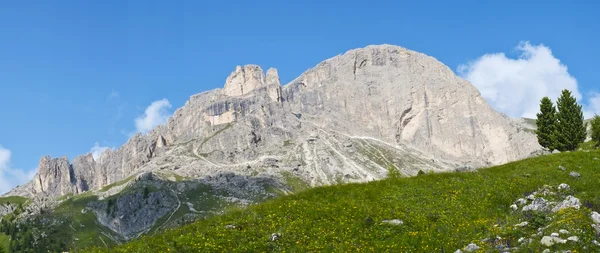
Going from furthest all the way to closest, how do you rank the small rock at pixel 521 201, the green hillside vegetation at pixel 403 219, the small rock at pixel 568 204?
the small rock at pixel 521 201 < the small rock at pixel 568 204 < the green hillside vegetation at pixel 403 219

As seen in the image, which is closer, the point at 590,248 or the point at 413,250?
the point at 590,248

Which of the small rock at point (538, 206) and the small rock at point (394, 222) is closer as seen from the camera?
the small rock at point (538, 206)

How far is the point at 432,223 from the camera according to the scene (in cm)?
2872

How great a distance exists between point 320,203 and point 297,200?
2.09 m

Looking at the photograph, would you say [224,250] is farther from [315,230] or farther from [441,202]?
[441,202]

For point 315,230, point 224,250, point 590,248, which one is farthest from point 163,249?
point 590,248

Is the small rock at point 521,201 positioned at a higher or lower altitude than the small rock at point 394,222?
higher

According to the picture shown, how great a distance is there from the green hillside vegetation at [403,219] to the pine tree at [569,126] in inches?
1281

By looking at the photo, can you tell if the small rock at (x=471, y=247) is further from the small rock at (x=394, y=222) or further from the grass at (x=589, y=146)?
the grass at (x=589, y=146)

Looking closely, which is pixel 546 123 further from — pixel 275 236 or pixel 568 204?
pixel 275 236

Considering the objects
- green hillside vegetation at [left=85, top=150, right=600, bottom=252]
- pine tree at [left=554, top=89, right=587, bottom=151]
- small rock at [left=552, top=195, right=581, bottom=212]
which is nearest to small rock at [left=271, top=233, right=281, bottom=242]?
green hillside vegetation at [left=85, top=150, right=600, bottom=252]

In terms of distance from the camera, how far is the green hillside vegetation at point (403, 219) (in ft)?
81.5

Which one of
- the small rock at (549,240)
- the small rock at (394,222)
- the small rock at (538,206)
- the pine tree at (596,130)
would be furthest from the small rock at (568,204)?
the pine tree at (596,130)

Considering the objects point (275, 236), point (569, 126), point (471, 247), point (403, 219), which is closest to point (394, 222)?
point (403, 219)
